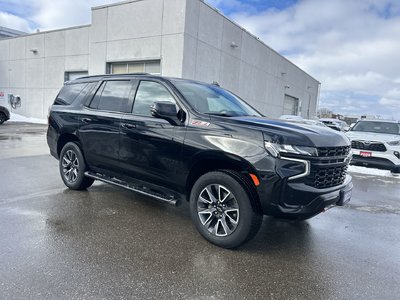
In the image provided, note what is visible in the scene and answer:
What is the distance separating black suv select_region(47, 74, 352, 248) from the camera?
3.42 m

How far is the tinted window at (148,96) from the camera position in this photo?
452cm

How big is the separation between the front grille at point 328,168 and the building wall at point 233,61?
13.9 meters

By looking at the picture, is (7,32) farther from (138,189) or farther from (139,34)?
(138,189)

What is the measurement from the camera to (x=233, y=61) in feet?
71.6

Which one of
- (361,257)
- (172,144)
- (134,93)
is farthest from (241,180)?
(134,93)

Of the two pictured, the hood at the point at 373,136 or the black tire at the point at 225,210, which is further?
the hood at the point at 373,136

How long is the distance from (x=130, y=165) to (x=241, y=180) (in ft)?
6.03

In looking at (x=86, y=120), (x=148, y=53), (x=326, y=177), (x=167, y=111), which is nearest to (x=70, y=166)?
(x=86, y=120)

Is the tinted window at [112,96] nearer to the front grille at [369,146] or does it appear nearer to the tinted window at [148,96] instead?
the tinted window at [148,96]

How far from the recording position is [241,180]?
3.66 meters

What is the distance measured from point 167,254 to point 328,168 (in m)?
2.02

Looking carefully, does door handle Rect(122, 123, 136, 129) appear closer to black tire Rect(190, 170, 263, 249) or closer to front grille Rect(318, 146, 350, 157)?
black tire Rect(190, 170, 263, 249)

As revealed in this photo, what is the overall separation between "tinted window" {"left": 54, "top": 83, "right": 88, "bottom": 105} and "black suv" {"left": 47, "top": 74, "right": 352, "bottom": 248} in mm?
310

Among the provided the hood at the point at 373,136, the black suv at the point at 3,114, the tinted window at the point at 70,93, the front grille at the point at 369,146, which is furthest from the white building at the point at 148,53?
the tinted window at the point at 70,93
